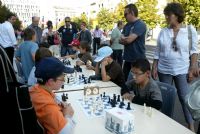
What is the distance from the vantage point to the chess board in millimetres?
2337

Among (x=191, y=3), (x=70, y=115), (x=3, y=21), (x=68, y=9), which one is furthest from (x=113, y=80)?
(x=68, y=9)

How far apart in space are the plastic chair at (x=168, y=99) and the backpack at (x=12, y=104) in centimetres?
161

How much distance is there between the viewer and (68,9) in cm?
9094

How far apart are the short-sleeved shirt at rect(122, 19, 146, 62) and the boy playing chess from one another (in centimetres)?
122

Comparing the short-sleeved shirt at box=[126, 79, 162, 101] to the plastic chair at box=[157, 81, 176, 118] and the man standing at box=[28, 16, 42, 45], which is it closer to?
the plastic chair at box=[157, 81, 176, 118]

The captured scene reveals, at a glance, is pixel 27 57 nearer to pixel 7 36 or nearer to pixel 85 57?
pixel 85 57

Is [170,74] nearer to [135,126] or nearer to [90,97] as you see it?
[90,97]

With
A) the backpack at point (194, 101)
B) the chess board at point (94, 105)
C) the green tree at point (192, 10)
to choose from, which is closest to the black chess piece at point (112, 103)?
the chess board at point (94, 105)

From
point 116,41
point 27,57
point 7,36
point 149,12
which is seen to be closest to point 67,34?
point 116,41

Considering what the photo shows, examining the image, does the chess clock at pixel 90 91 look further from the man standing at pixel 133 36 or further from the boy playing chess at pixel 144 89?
the man standing at pixel 133 36

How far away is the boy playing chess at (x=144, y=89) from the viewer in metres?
2.56

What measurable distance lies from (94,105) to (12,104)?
108 cm

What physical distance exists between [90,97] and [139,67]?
0.57 m

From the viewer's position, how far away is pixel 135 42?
163 inches
